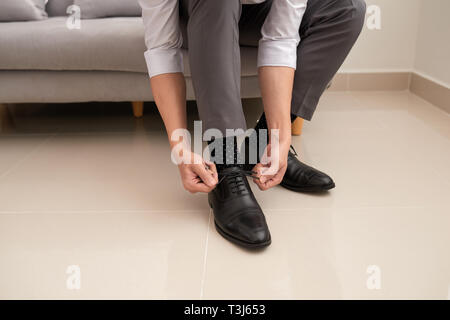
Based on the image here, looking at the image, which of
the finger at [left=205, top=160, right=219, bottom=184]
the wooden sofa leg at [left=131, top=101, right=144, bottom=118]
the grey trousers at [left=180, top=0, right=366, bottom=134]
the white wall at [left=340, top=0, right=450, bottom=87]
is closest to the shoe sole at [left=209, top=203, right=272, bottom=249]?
the finger at [left=205, top=160, right=219, bottom=184]

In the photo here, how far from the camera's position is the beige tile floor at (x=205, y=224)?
2.16 ft

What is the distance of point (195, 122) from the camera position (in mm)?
1530

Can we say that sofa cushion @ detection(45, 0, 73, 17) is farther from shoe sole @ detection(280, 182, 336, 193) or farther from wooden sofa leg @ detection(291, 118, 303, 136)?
shoe sole @ detection(280, 182, 336, 193)

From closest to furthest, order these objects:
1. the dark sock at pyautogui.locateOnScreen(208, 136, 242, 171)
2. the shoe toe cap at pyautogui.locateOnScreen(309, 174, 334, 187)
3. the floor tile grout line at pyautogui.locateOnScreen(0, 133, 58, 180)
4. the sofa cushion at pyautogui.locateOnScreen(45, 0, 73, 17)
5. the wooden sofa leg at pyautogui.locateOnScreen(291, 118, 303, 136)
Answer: the dark sock at pyautogui.locateOnScreen(208, 136, 242, 171) → the shoe toe cap at pyautogui.locateOnScreen(309, 174, 334, 187) → the floor tile grout line at pyautogui.locateOnScreen(0, 133, 58, 180) → the wooden sofa leg at pyautogui.locateOnScreen(291, 118, 303, 136) → the sofa cushion at pyautogui.locateOnScreen(45, 0, 73, 17)

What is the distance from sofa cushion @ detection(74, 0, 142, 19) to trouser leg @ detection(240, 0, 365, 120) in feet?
2.51

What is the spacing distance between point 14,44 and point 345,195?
1066 mm

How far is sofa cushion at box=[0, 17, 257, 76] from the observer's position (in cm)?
120

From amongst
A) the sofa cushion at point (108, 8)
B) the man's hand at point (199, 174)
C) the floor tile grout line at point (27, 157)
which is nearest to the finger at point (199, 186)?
the man's hand at point (199, 174)

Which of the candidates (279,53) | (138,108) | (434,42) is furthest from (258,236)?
(434,42)

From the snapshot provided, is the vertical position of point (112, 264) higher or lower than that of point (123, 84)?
lower

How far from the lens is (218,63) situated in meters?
0.74

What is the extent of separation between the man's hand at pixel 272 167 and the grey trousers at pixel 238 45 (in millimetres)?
96
